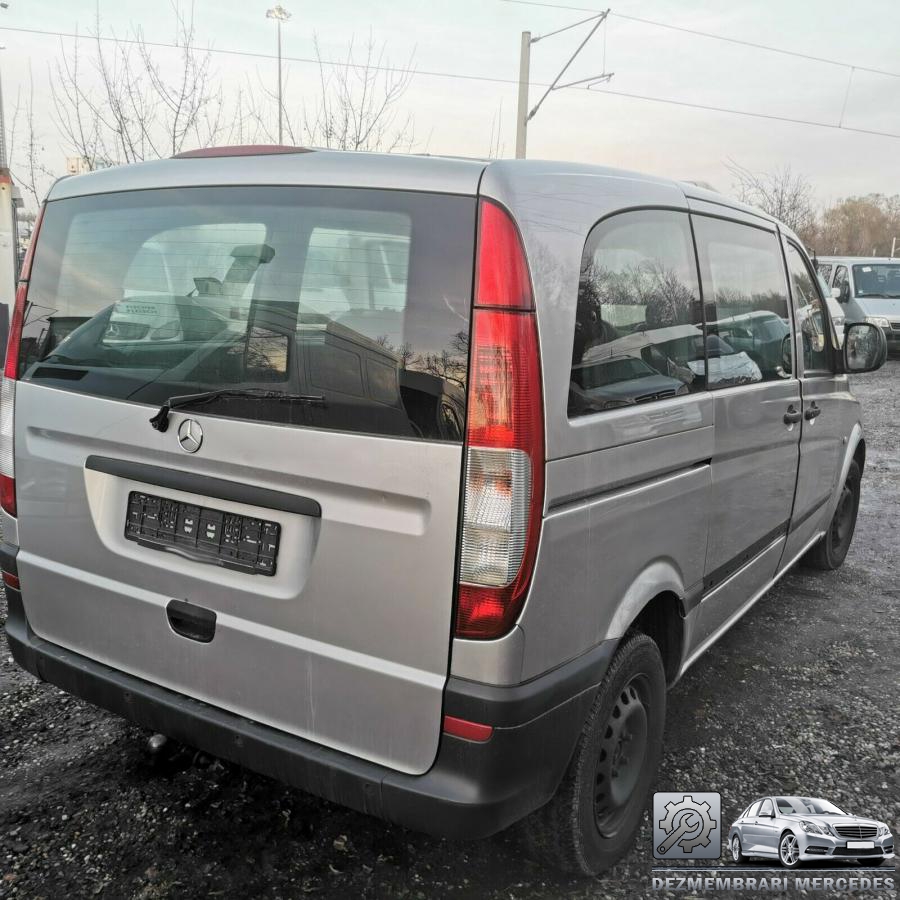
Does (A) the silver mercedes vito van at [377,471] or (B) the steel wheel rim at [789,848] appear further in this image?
(B) the steel wheel rim at [789,848]

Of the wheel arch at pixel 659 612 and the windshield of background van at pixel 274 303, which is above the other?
the windshield of background van at pixel 274 303

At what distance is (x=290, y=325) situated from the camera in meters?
1.97

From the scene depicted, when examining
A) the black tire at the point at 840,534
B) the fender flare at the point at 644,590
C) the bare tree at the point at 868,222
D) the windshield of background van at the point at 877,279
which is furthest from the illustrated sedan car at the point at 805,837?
the bare tree at the point at 868,222

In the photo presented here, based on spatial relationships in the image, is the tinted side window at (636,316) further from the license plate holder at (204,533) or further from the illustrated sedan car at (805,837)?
the illustrated sedan car at (805,837)

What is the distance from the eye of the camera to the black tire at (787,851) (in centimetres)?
252

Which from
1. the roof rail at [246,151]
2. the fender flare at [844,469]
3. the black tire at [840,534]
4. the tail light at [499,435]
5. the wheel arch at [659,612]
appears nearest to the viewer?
the tail light at [499,435]

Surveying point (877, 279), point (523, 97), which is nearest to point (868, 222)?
point (877, 279)

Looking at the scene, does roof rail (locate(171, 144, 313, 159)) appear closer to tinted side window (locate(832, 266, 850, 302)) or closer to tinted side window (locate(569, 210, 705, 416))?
tinted side window (locate(569, 210, 705, 416))

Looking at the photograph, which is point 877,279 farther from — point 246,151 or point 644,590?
point 246,151

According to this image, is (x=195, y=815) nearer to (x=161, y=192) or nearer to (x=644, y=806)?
(x=644, y=806)

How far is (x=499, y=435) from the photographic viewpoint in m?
1.76

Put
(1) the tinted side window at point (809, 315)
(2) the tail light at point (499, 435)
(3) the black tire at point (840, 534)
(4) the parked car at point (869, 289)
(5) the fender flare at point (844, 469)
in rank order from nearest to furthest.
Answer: (2) the tail light at point (499, 435) → (1) the tinted side window at point (809, 315) → (5) the fender flare at point (844, 469) → (3) the black tire at point (840, 534) → (4) the parked car at point (869, 289)

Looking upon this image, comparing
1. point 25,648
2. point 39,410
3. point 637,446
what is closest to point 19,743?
point 25,648

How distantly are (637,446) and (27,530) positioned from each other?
5.89 feet
